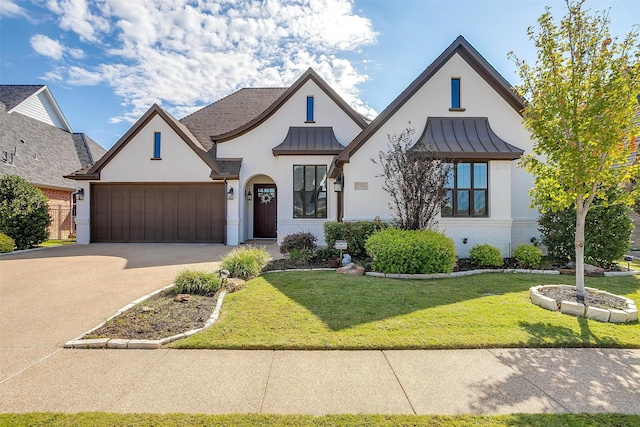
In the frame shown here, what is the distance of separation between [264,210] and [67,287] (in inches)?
389

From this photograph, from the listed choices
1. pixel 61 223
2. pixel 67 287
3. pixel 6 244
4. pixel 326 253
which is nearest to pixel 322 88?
pixel 326 253

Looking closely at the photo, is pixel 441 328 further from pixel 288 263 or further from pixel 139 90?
pixel 139 90

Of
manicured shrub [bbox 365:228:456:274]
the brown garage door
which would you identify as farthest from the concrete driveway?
manicured shrub [bbox 365:228:456:274]

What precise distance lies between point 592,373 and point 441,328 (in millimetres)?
1682

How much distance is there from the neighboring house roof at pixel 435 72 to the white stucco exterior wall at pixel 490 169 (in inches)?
6.5

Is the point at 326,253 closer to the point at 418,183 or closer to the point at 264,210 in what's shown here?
the point at 418,183

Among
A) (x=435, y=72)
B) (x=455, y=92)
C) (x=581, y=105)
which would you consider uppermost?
(x=435, y=72)

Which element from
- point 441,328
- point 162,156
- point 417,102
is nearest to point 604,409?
point 441,328

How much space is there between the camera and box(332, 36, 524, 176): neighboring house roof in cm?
1086

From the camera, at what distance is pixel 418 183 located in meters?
9.20

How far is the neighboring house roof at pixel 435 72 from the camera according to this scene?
10859 millimetres

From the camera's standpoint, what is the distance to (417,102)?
36.9 feet

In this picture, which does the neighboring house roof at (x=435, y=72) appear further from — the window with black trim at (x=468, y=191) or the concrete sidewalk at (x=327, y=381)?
the concrete sidewalk at (x=327, y=381)

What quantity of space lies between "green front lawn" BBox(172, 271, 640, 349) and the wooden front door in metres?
9.20
